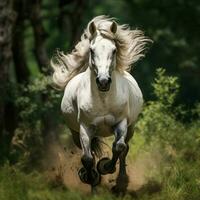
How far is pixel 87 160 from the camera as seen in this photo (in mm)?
13531

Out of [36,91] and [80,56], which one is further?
[36,91]

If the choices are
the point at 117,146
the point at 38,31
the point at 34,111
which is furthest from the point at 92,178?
the point at 38,31

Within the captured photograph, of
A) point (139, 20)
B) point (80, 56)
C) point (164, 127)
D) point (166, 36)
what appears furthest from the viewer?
point (139, 20)

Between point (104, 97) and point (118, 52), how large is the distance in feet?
2.93

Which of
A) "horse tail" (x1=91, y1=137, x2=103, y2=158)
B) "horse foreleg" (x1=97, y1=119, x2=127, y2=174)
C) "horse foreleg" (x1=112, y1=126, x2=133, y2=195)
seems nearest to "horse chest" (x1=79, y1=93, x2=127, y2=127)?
"horse foreleg" (x1=97, y1=119, x2=127, y2=174)

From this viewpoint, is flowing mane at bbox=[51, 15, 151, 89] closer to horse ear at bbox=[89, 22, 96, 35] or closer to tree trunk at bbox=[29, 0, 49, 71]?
horse ear at bbox=[89, 22, 96, 35]

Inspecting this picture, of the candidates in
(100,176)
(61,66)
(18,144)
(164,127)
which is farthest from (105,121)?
(18,144)

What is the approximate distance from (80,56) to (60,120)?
498 centimetres

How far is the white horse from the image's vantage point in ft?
43.0

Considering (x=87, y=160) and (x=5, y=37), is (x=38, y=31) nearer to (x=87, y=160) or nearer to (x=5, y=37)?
(x=5, y=37)

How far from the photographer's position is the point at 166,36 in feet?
119

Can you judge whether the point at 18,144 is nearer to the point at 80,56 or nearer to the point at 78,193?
the point at 80,56

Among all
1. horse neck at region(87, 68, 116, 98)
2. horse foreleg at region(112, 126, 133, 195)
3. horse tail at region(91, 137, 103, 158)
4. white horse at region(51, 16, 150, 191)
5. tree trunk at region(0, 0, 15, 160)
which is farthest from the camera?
tree trunk at region(0, 0, 15, 160)

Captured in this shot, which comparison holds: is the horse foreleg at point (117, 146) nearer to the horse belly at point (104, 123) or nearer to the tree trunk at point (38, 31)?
the horse belly at point (104, 123)
